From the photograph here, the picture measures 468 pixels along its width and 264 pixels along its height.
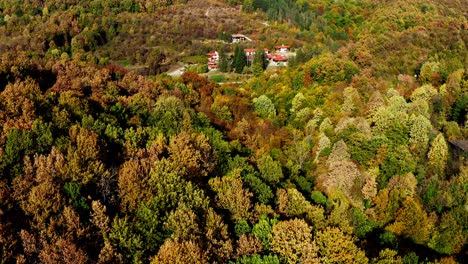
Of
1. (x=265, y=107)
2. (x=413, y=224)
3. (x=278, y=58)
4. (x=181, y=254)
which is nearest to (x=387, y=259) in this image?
(x=413, y=224)

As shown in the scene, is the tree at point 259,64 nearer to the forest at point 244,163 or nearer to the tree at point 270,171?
the forest at point 244,163

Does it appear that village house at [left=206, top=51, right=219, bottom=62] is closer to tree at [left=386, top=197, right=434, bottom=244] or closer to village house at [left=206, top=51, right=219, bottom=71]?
village house at [left=206, top=51, right=219, bottom=71]

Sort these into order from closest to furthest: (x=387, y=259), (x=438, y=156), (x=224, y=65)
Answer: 1. (x=387, y=259)
2. (x=438, y=156)
3. (x=224, y=65)

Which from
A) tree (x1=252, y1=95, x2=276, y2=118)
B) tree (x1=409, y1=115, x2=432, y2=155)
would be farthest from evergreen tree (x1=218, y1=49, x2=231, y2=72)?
tree (x1=409, y1=115, x2=432, y2=155)

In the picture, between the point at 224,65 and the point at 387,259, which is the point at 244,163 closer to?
the point at 387,259

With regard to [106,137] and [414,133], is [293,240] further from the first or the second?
[414,133]

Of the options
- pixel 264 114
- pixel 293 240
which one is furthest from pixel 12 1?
pixel 293 240

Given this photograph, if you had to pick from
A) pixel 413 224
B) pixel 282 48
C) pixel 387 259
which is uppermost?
pixel 387 259

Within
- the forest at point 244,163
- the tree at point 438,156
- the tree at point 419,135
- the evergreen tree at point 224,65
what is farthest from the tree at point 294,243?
the evergreen tree at point 224,65
